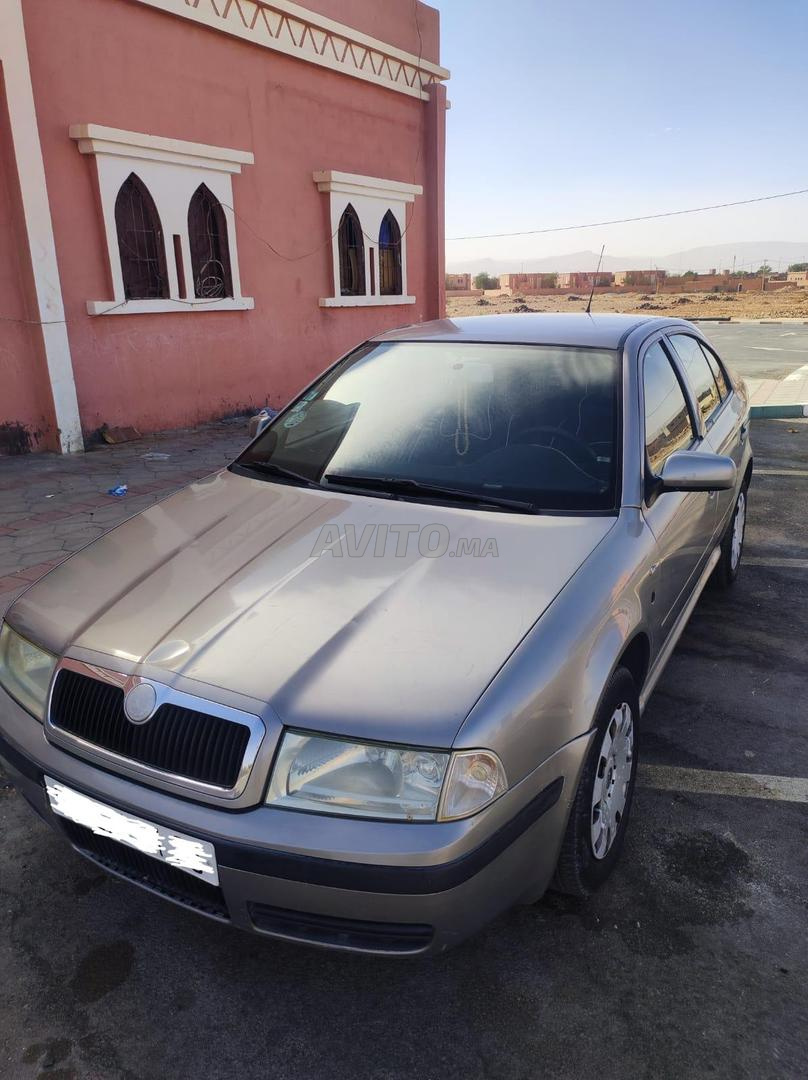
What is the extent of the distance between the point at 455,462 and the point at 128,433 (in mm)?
6238

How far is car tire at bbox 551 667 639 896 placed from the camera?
204 centimetres

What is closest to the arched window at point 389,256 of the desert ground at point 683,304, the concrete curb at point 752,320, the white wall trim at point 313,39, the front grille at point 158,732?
the white wall trim at point 313,39

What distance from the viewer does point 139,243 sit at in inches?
319

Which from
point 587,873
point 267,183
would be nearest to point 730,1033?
point 587,873

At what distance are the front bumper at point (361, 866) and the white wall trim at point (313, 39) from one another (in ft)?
28.0

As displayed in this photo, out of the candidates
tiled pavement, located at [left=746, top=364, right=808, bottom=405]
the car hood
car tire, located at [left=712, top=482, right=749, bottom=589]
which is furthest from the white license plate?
tiled pavement, located at [left=746, top=364, right=808, bottom=405]

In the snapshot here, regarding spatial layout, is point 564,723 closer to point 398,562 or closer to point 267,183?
point 398,562

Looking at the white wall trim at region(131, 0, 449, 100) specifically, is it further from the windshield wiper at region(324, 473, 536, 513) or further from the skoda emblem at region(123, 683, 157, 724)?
the skoda emblem at region(123, 683, 157, 724)

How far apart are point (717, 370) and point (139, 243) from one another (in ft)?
20.5

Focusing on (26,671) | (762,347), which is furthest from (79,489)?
(762,347)

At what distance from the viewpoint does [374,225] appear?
11.2 m

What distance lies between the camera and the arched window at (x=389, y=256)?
38.2ft

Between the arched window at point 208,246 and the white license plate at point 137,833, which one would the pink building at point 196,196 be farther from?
the white license plate at point 137,833

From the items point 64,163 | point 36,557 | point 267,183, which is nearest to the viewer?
point 36,557
